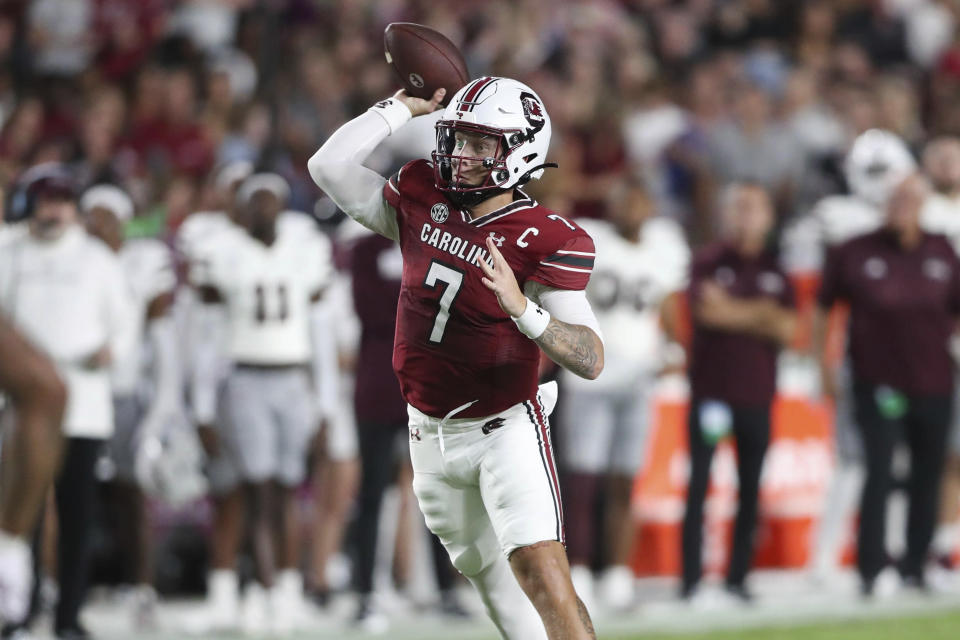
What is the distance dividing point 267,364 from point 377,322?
564mm

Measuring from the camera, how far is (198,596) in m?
8.59

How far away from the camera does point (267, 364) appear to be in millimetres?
7449

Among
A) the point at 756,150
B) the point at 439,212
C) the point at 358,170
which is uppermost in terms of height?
the point at 756,150

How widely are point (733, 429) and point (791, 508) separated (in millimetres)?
1218

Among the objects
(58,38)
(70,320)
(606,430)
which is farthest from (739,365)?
(58,38)

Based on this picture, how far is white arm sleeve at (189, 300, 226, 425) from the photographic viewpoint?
7.60m

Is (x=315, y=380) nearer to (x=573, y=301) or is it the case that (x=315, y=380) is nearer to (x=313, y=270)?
(x=313, y=270)

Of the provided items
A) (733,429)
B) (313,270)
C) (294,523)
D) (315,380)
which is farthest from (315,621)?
(733,429)

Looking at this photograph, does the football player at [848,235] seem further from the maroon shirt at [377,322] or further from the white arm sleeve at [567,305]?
the white arm sleeve at [567,305]

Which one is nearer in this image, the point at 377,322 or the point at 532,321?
the point at 532,321

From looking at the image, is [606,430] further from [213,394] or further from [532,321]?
[532,321]

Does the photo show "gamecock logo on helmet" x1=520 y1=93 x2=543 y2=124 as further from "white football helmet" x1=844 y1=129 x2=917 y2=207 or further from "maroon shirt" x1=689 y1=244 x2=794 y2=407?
"white football helmet" x1=844 y1=129 x2=917 y2=207

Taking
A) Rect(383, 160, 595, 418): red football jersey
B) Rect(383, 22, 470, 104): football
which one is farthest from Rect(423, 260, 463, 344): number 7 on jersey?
Rect(383, 22, 470, 104): football

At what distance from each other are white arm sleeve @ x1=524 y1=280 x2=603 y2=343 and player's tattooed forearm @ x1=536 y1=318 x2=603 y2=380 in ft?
0.18
